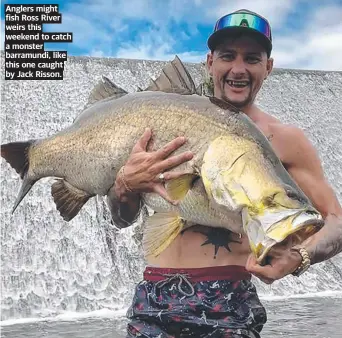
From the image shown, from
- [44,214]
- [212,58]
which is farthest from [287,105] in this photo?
[212,58]

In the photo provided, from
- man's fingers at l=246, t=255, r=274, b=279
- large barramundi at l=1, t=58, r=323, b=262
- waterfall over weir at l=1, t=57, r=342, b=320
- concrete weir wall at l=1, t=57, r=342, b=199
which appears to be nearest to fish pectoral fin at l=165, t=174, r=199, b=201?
large barramundi at l=1, t=58, r=323, b=262

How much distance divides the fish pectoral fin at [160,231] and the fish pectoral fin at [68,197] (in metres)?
0.43

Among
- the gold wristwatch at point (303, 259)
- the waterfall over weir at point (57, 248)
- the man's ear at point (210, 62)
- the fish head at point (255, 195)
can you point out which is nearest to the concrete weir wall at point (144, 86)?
the waterfall over weir at point (57, 248)

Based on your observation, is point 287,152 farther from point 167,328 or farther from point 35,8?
point 35,8

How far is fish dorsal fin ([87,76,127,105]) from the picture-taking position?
2660 millimetres

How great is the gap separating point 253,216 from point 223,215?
19cm

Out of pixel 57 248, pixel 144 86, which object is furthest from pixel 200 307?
pixel 144 86

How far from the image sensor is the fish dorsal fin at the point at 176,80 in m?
2.44

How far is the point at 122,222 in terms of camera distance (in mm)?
2688

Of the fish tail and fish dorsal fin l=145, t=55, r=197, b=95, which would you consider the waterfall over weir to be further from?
fish dorsal fin l=145, t=55, r=197, b=95

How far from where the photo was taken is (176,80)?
246 cm

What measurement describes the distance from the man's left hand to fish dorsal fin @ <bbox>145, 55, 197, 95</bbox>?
745 mm

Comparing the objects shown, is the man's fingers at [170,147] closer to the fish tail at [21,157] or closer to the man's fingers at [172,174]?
the man's fingers at [172,174]

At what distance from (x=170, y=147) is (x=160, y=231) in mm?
299
